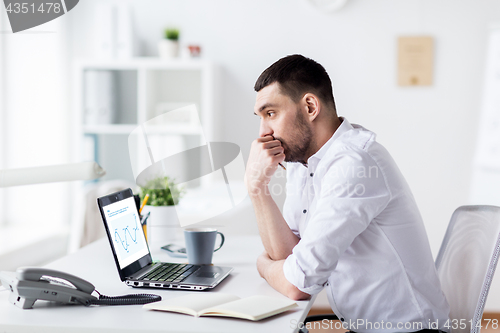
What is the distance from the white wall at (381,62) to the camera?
2.82 meters

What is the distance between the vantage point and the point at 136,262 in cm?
130

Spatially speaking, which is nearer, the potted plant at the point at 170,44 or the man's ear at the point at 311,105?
the man's ear at the point at 311,105

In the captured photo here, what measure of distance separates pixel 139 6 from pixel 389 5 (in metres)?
1.52

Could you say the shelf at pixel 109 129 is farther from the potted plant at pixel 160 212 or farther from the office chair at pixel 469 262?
the office chair at pixel 469 262

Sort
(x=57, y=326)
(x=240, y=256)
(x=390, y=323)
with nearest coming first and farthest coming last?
(x=57, y=326), (x=390, y=323), (x=240, y=256)

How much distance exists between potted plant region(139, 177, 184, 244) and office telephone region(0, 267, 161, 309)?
0.70 metres

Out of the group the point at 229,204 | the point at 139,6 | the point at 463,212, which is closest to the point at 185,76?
the point at 139,6

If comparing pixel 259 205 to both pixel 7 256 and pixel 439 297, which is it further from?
pixel 7 256

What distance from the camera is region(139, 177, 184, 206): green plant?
178 centimetres

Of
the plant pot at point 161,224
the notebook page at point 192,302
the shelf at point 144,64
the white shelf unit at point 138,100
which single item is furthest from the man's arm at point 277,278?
the shelf at point 144,64

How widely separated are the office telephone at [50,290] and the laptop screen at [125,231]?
17cm

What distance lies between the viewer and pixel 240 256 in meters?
1.55

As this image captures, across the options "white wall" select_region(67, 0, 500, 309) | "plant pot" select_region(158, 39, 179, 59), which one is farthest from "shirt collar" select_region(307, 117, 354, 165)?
→ "plant pot" select_region(158, 39, 179, 59)

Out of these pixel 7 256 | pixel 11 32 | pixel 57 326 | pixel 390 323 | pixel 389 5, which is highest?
pixel 389 5
